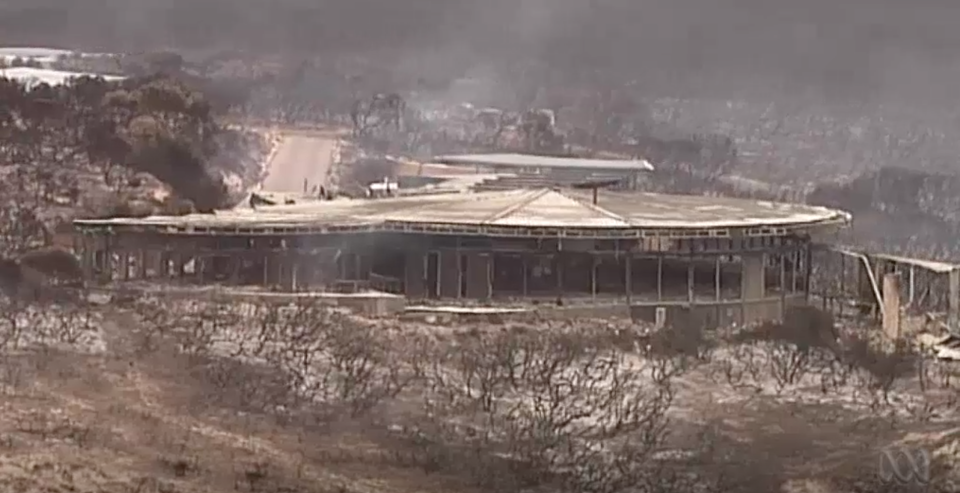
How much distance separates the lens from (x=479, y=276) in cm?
705

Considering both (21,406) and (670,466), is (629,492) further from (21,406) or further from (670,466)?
(21,406)

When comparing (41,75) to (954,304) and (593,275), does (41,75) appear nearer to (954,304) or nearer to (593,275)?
(593,275)

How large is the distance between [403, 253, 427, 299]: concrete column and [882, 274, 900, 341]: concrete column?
163 cm

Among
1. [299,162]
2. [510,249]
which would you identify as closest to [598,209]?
[510,249]

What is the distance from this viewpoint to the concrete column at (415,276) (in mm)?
6605

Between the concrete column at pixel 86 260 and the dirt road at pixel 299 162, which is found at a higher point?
the dirt road at pixel 299 162

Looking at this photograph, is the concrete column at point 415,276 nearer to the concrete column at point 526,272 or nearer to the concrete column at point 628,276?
the concrete column at point 526,272

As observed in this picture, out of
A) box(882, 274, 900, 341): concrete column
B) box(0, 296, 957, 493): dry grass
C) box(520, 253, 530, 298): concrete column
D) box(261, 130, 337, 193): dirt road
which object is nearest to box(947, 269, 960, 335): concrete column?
box(882, 274, 900, 341): concrete column

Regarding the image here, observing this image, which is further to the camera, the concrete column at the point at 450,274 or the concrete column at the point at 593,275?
the concrete column at the point at 593,275

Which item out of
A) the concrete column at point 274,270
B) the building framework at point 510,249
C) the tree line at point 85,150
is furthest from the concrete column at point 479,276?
the tree line at point 85,150

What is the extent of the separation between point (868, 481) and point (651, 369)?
0.76 metres

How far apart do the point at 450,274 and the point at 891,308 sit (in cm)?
160

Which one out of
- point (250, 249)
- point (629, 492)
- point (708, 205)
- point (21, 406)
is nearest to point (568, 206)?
point (708, 205)

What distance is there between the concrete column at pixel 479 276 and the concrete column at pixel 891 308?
142 centimetres
